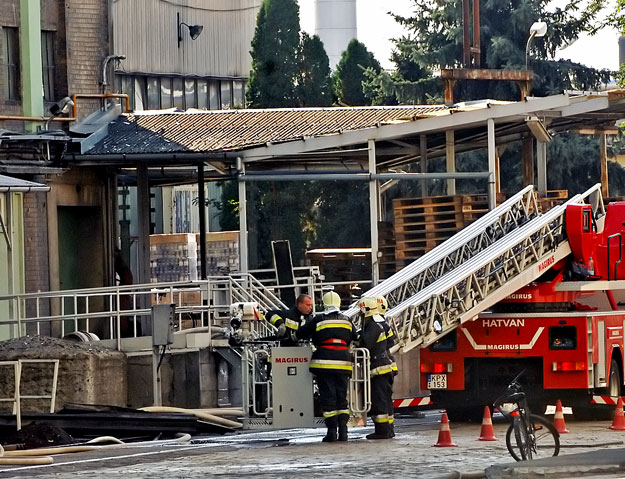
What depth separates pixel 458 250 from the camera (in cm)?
2216

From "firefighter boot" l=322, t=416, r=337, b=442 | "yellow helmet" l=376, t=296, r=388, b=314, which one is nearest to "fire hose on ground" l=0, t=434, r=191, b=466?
"firefighter boot" l=322, t=416, r=337, b=442

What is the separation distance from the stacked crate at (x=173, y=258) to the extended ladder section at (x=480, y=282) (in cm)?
2487

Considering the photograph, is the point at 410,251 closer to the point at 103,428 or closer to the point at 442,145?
the point at 442,145

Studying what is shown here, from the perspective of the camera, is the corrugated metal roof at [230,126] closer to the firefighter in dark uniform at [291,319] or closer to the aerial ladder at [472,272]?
the aerial ladder at [472,272]

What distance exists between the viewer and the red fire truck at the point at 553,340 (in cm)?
2047

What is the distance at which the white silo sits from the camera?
285 feet

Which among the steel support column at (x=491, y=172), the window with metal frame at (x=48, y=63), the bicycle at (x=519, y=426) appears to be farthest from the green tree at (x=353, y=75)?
the bicycle at (x=519, y=426)

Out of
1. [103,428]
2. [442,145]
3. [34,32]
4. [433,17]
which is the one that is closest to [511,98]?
[433,17]

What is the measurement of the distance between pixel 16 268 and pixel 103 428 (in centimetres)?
798

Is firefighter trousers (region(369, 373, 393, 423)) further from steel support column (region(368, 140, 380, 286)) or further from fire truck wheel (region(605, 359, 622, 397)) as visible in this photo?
steel support column (region(368, 140, 380, 286))

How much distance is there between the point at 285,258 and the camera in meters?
26.0

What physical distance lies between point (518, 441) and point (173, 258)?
103 ft

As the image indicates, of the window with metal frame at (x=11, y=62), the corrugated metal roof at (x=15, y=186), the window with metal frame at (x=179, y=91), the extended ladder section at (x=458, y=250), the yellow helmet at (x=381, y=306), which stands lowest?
the yellow helmet at (x=381, y=306)

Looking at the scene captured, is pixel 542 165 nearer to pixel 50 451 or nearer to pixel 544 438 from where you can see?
pixel 544 438
